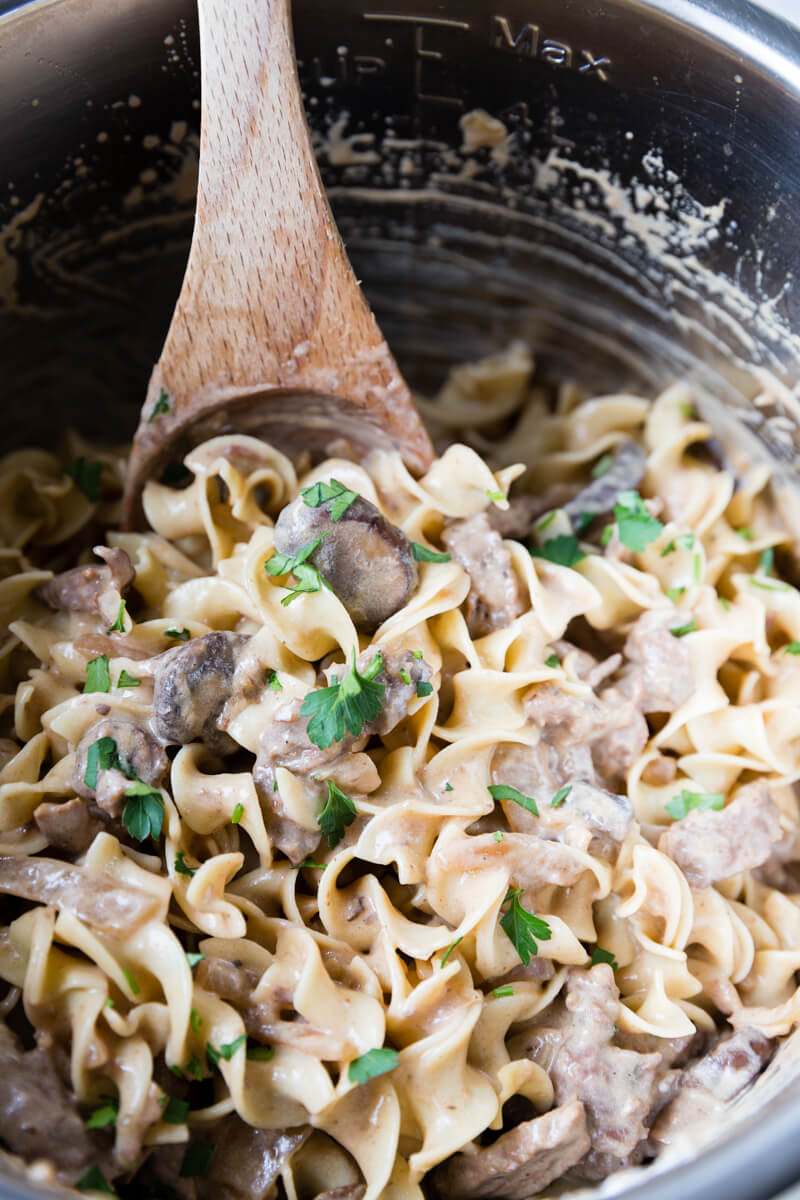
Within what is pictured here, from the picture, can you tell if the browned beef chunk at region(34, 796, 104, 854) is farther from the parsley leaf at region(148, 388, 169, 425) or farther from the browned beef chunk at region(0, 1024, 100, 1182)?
the parsley leaf at region(148, 388, 169, 425)

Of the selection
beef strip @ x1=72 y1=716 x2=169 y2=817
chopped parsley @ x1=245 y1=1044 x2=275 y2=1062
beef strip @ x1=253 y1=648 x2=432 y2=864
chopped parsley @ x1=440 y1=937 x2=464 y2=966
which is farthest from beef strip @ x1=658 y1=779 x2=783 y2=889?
beef strip @ x1=72 y1=716 x2=169 y2=817

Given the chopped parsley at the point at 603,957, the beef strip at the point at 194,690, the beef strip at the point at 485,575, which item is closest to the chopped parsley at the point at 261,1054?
the beef strip at the point at 194,690

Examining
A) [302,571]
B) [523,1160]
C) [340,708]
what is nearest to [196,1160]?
[523,1160]

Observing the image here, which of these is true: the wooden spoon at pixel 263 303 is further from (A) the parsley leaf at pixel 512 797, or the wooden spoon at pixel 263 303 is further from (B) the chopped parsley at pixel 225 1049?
(B) the chopped parsley at pixel 225 1049

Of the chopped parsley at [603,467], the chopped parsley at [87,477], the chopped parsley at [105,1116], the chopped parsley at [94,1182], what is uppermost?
the chopped parsley at [603,467]

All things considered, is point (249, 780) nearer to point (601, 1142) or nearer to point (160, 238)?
point (601, 1142)

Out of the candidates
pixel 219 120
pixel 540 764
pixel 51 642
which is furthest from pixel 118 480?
pixel 540 764
